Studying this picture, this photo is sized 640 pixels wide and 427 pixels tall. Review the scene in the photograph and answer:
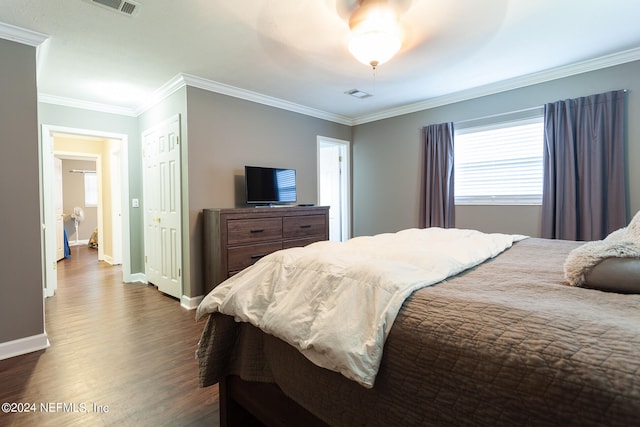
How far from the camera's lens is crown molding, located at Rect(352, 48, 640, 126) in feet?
9.72

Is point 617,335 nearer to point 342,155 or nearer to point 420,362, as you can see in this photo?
point 420,362

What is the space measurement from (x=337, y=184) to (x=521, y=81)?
2.86 meters

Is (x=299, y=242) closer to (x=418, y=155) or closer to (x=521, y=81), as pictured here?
(x=418, y=155)

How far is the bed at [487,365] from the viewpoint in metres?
0.61

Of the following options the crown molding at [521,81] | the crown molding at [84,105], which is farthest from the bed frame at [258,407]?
the crown molding at [84,105]

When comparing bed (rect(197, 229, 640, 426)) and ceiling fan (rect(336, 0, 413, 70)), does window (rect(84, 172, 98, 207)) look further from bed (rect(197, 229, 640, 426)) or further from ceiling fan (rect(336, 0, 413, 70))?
bed (rect(197, 229, 640, 426))

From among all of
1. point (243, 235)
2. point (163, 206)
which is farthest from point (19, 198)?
point (243, 235)

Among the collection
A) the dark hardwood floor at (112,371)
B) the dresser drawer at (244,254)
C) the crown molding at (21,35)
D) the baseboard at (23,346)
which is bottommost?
the dark hardwood floor at (112,371)

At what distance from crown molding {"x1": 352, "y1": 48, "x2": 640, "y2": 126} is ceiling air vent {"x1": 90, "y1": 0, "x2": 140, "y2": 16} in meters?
3.44

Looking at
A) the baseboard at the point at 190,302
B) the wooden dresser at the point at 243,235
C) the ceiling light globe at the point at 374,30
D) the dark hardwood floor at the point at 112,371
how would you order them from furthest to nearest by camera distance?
the baseboard at the point at 190,302 < the wooden dresser at the point at 243,235 < the ceiling light globe at the point at 374,30 < the dark hardwood floor at the point at 112,371

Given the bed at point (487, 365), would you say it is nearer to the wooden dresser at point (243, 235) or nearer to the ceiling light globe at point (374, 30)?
the ceiling light globe at point (374, 30)

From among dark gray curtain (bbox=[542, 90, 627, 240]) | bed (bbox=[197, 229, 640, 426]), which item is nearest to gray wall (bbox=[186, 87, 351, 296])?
bed (bbox=[197, 229, 640, 426])

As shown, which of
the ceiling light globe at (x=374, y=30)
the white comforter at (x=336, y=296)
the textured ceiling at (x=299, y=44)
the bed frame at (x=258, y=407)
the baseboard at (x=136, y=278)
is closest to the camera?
the white comforter at (x=336, y=296)

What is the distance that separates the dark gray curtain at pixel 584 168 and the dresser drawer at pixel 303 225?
253 centimetres
